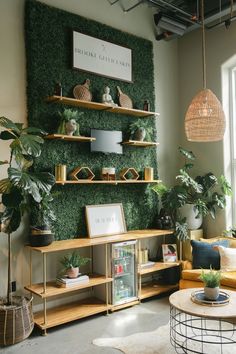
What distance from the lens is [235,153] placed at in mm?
4875

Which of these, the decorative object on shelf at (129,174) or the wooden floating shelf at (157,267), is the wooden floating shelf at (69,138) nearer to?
the decorative object on shelf at (129,174)

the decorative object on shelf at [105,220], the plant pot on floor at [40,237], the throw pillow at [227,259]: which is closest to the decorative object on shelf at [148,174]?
Result: the decorative object on shelf at [105,220]

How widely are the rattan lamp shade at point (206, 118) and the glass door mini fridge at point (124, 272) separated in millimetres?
1596

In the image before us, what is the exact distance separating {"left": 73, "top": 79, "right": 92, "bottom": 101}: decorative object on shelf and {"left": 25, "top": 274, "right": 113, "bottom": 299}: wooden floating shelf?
6.95ft

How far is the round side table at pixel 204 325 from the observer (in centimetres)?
255

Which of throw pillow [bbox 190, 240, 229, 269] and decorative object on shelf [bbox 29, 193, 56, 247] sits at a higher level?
decorative object on shelf [bbox 29, 193, 56, 247]

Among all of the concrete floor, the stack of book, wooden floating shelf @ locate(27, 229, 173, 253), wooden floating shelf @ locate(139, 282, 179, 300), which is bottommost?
the concrete floor

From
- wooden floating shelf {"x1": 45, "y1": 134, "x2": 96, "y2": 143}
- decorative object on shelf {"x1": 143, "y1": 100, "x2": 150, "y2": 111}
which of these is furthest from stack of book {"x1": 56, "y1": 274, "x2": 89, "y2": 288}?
decorative object on shelf {"x1": 143, "y1": 100, "x2": 150, "y2": 111}

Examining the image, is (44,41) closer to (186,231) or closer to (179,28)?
(179,28)

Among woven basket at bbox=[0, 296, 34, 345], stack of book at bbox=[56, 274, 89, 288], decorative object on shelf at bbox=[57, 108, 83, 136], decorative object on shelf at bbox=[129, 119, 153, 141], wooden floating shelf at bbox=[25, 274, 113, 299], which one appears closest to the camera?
woven basket at bbox=[0, 296, 34, 345]

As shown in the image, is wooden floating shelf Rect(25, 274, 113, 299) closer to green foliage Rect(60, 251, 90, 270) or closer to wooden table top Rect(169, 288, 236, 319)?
green foliage Rect(60, 251, 90, 270)

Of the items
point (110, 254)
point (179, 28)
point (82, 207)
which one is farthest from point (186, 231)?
point (179, 28)

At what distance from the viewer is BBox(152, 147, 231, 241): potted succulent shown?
4.43m

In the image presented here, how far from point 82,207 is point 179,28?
8.89 ft
